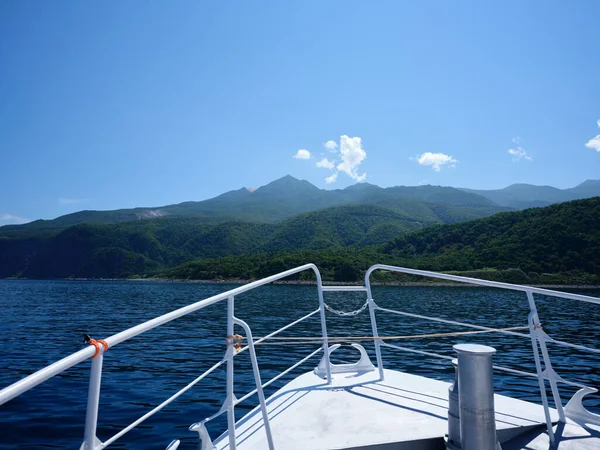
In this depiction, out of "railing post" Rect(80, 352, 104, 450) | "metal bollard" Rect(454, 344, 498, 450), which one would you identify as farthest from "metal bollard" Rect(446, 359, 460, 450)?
"railing post" Rect(80, 352, 104, 450)

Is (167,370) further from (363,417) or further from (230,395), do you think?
(230,395)

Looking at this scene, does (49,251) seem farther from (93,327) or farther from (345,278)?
(93,327)

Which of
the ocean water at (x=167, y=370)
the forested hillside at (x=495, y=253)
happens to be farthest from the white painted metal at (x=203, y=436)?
the forested hillside at (x=495, y=253)

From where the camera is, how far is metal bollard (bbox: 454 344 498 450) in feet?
7.38

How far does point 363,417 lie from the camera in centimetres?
351

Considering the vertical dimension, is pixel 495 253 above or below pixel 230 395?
below

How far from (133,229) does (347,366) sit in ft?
669

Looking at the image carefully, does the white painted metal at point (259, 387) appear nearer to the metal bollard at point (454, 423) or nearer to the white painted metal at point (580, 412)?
the metal bollard at point (454, 423)

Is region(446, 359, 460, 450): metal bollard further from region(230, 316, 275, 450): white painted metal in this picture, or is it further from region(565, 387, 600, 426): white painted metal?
region(565, 387, 600, 426): white painted metal

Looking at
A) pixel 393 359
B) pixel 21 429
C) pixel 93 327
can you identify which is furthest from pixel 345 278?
pixel 21 429

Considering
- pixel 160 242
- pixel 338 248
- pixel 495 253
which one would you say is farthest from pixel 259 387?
pixel 160 242

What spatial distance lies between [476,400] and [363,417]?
151 centimetres

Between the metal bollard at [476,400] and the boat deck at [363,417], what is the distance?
84 centimetres

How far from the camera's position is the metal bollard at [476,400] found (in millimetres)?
2250
